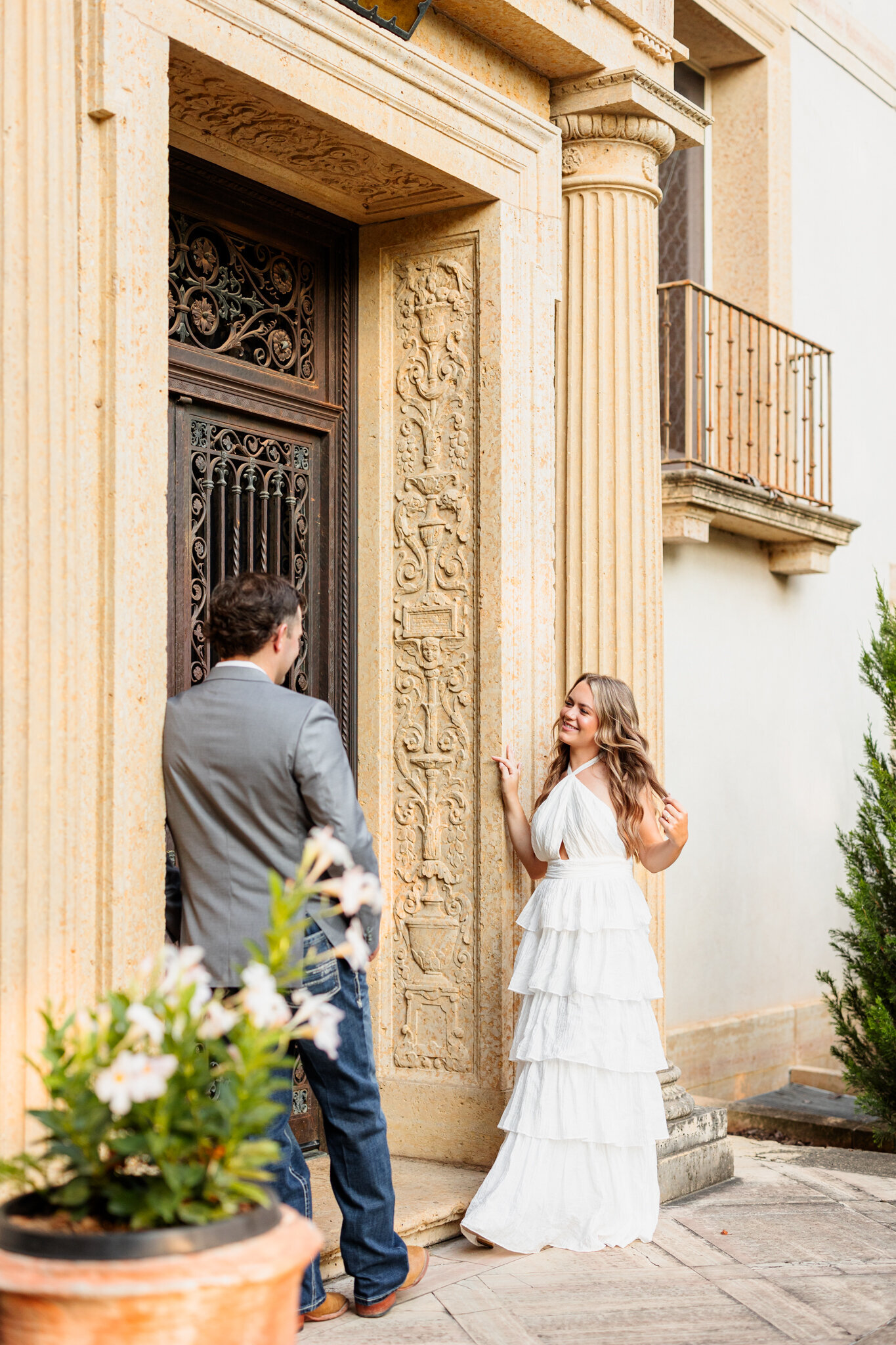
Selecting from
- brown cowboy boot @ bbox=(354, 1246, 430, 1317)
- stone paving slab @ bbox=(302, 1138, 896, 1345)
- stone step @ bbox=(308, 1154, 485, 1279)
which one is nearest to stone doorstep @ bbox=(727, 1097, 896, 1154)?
stone paving slab @ bbox=(302, 1138, 896, 1345)

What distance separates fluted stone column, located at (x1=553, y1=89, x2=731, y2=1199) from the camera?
602cm

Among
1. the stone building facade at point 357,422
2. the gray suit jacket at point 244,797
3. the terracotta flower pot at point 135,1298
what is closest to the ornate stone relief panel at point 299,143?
the stone building facade at point 357,422

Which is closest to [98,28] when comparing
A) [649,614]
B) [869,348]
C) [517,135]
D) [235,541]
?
[235,541]

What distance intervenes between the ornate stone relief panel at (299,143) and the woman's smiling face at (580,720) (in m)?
1.88

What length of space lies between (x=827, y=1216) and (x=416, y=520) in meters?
2.98

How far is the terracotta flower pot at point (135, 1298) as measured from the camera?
2188 mm

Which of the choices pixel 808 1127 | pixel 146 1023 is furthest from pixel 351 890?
pixel 808 1127

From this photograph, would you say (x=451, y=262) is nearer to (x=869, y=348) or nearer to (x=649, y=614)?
(x=649, y=614)

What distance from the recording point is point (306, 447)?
5.52 m

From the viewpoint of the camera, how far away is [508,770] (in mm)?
5340

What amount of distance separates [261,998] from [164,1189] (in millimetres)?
332

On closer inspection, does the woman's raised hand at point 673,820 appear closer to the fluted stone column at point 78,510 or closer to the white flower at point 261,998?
the fluted stone column at point 78,510

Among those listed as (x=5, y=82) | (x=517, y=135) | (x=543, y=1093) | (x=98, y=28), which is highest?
(x=517, y=135)

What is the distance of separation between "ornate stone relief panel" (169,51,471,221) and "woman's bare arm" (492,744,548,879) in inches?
81.5
